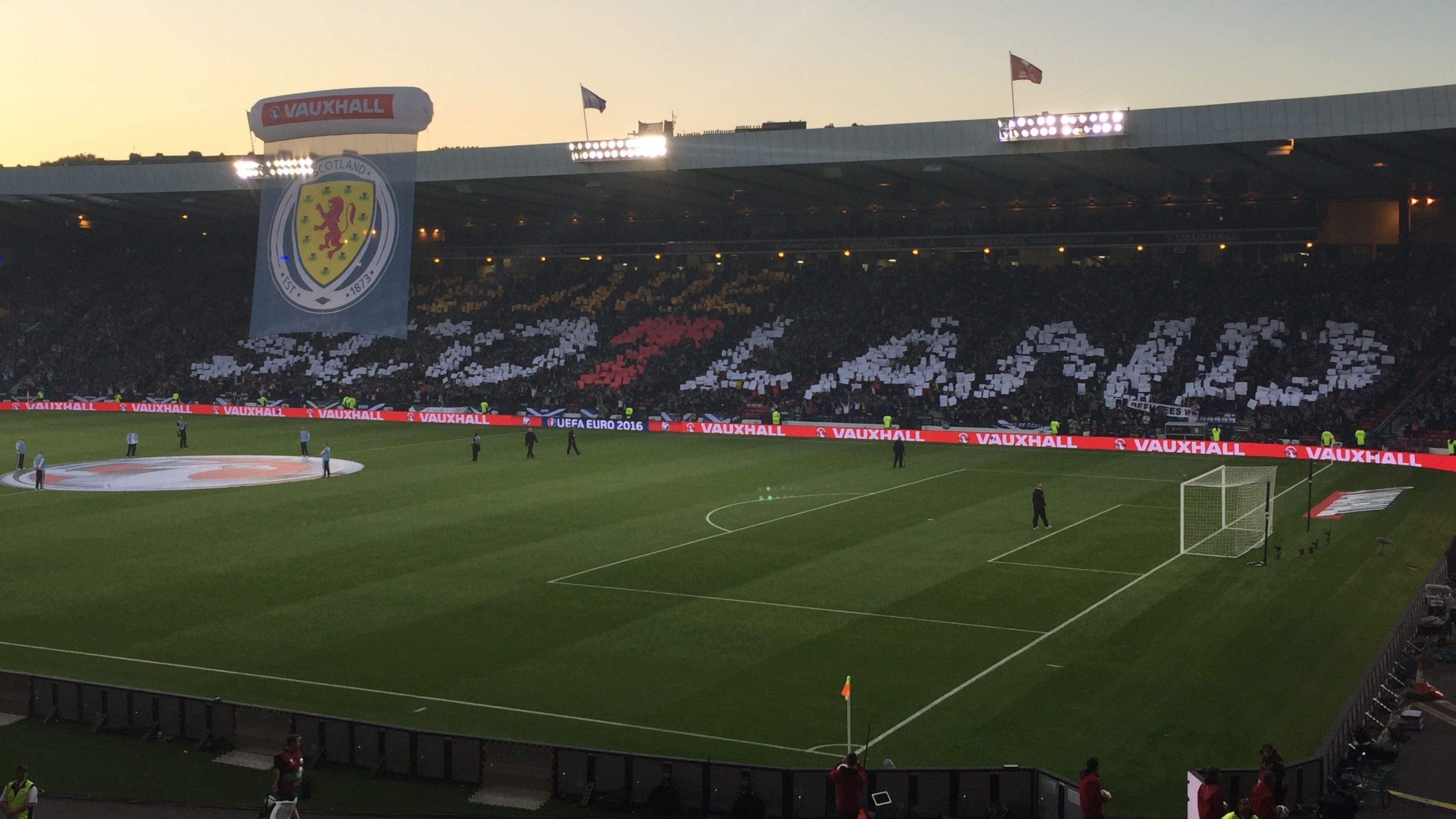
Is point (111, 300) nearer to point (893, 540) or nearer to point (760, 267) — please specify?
point (760, 267)

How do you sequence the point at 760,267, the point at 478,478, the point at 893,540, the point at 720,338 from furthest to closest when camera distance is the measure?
the point at 760,267
the point at 720,338
the point at 478,478
the point at 893,540

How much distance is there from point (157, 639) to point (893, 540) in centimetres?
1688

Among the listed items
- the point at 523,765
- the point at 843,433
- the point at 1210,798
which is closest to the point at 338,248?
the point at 843,433

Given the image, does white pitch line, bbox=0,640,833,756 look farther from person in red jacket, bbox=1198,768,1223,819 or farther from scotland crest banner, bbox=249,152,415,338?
scotland crest banner, bbox=249,152,415,338

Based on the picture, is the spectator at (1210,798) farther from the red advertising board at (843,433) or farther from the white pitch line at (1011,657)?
the red advertising board at (843,433)

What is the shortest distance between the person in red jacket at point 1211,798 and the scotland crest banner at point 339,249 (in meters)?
28.9

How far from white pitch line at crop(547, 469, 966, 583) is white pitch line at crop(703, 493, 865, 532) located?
40cm

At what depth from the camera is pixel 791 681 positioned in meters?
20.9

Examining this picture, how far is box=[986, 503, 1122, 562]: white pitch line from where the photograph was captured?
30.9 m

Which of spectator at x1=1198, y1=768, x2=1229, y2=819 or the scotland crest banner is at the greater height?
the scotland crest banner

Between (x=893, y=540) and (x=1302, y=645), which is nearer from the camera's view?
(x=1302, y=645)

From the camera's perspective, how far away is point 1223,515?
32.8m

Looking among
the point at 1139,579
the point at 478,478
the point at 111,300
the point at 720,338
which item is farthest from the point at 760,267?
the point at 1139,579

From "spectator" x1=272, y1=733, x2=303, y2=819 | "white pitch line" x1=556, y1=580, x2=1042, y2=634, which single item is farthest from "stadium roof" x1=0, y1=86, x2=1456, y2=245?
"spectator" x1=272, y1=733, x2=303, y2=819
